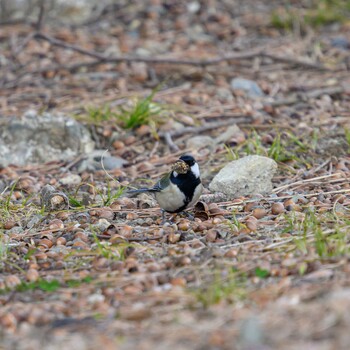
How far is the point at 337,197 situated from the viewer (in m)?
5.04

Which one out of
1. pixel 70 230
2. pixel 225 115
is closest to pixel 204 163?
pixel 225 115

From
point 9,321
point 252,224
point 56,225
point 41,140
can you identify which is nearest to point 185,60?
point 41,140

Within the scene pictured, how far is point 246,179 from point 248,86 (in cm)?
221

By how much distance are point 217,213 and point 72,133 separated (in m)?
1.89

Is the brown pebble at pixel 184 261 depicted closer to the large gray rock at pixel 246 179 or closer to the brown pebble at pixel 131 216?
the brown pebble at pixel 131 216

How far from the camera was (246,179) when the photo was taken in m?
5.26

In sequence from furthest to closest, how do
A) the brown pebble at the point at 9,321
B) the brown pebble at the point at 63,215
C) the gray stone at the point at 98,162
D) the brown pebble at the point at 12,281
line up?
the gray stone at the point at 98,162
the brown pebble at the point at 63,215
the brown pebble at the point at 12,281
the brown pebble at the point at 9,321

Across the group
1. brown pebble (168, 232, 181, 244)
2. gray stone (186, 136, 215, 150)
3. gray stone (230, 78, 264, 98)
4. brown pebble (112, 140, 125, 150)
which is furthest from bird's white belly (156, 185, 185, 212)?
gray stone (230, 78, 264, 98)

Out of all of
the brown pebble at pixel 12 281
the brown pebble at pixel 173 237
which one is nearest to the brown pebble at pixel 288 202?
the brown pebble at pixel 173 237

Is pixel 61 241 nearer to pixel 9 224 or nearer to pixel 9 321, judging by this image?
pixel 9 224

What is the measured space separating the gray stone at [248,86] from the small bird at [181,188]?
2.53 meters

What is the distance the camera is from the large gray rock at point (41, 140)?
249 inches

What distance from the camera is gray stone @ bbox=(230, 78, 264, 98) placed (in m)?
7.22

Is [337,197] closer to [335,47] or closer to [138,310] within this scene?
[138,310]
